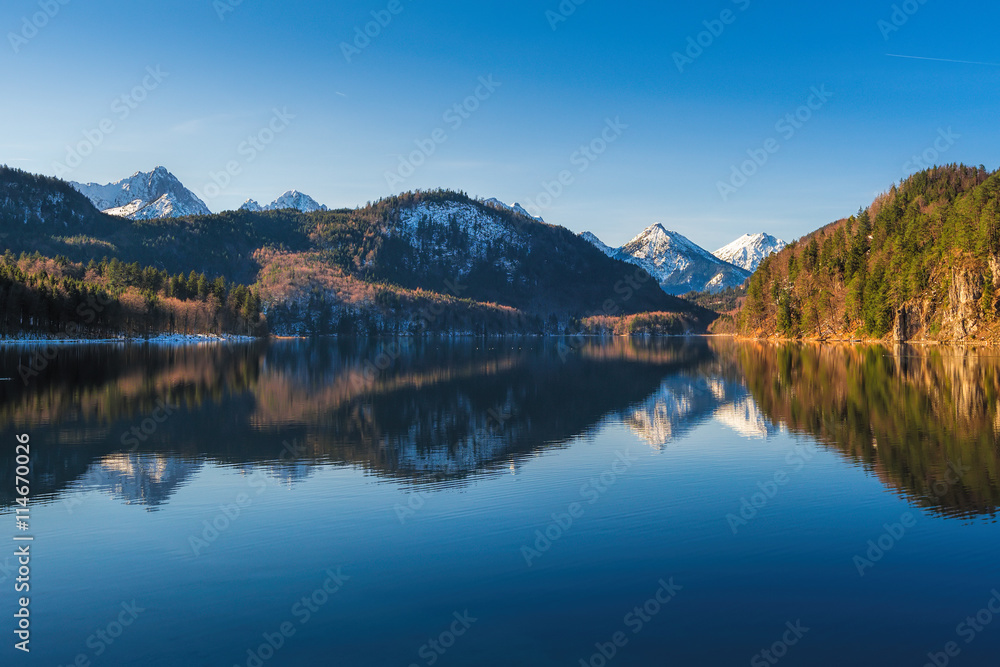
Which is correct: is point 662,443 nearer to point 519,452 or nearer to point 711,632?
point 519,452

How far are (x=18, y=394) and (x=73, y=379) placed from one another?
12.7 meters

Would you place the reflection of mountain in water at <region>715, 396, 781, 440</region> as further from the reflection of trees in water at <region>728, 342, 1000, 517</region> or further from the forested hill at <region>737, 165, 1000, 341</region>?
the forested hill at <region>737, 165, 1000, 341</region>

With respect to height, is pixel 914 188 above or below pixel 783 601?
above

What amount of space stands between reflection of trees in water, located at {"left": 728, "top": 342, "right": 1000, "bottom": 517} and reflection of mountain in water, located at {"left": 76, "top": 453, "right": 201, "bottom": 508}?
2513 centimetres

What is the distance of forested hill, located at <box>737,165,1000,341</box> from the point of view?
397ft

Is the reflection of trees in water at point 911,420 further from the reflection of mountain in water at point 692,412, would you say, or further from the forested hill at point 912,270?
the forested hill at point 912,270

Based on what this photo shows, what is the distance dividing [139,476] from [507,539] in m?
15.2

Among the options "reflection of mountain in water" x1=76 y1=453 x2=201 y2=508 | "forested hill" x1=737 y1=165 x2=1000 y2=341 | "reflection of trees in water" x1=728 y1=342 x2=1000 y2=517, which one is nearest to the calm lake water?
"reflection of mountain in water" x1=76 y1=453 x2=201 y2=508

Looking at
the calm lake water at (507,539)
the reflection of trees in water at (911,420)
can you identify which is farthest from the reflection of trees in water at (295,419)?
the reflection of trees in water at (911,420)

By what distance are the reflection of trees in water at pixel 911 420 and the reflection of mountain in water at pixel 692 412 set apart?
164 centimetres

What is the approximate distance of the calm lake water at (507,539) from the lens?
12203 millimetres

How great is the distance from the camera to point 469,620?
13.0m

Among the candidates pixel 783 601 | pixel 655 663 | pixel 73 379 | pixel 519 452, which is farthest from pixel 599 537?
pixel 73 379

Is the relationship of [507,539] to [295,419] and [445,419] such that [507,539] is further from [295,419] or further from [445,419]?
[295,419]
